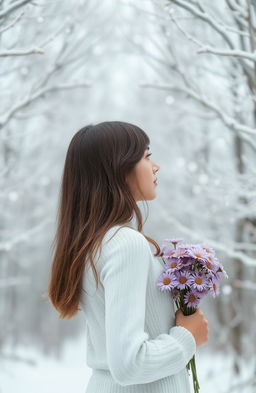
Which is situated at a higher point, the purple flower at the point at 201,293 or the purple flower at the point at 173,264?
the purple flower at the point at 173,264

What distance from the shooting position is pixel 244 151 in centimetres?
830

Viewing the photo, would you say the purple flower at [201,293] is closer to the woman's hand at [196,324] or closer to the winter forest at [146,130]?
the woman's hand at [196,324]

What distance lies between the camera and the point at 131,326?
1591 mm

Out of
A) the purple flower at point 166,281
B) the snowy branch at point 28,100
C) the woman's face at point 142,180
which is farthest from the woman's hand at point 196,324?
the snowy branch at point 28,100

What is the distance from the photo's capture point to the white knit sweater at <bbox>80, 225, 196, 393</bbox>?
160cm

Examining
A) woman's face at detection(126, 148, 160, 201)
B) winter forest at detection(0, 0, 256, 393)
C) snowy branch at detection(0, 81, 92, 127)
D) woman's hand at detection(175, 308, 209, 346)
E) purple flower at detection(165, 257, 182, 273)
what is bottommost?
winter forest at detection(0, 0, 256, 393)

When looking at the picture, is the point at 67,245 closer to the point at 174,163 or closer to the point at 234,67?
the point at 234,67

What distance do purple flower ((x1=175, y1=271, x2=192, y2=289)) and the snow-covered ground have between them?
16.2 ft

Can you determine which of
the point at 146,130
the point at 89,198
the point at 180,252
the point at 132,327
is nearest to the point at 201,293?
the point at 180,252

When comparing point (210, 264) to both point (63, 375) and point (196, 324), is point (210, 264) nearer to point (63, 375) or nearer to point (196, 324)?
point (196, 324)

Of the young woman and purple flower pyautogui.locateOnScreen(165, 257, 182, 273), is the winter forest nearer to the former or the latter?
the young woman

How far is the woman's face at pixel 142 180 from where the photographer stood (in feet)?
6.26

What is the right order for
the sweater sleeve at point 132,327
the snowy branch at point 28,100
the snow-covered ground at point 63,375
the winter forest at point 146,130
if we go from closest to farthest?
1. the sweater sleeve at point 132,327
2. the snowy branch at point 28,100
3. the winter forest at point 146,130
4. the snow-covered ground at point 63,375

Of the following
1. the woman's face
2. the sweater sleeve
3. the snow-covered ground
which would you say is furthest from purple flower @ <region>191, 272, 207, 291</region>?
the snow-covered ground
